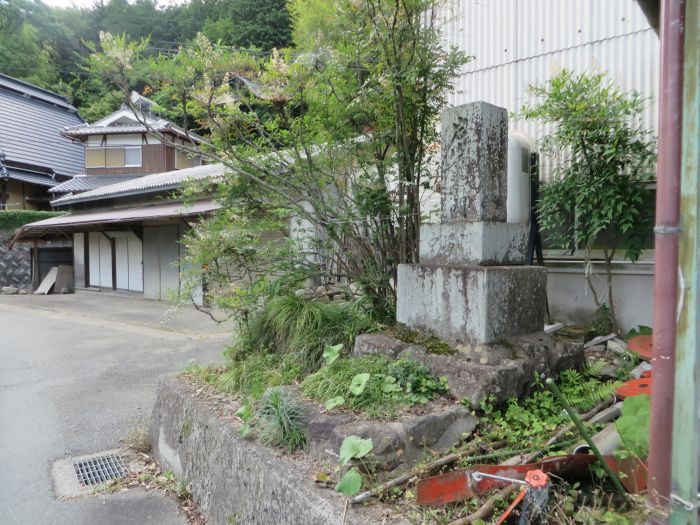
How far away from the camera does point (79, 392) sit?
630cm

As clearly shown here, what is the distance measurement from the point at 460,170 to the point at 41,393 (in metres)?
6.23

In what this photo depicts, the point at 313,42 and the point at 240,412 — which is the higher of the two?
the point at 313,42

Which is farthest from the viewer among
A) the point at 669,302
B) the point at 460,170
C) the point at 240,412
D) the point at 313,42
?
the point at 313,42

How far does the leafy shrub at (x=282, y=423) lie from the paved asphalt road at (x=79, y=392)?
1.26 meters

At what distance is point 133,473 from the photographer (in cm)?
434

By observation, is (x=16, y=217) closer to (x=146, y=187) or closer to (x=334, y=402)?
(x=146, y=187)

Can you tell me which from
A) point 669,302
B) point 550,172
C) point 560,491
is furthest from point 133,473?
point 550,172

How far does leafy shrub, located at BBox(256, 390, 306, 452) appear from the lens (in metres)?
2.90

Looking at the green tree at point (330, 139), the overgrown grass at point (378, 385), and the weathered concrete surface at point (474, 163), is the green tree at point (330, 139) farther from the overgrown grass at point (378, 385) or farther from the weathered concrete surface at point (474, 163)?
the overgrown grass at point (378, 385)

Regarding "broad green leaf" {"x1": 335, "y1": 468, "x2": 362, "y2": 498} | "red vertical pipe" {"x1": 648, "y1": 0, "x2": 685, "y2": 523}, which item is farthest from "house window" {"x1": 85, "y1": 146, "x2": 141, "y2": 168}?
"red vertical pipe" {"x1": 648, "y1": 0, "x2": 685, "y2": 523}

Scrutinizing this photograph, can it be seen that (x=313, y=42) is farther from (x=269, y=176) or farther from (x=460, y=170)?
(x=460, y=170)

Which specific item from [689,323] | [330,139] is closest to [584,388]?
[689,323]

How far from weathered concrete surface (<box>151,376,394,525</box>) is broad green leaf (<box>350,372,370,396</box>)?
55 cm

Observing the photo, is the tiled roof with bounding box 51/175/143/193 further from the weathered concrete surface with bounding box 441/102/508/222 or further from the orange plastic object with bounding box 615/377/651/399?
the orange plastic object with bounding box 615/377/651/399
